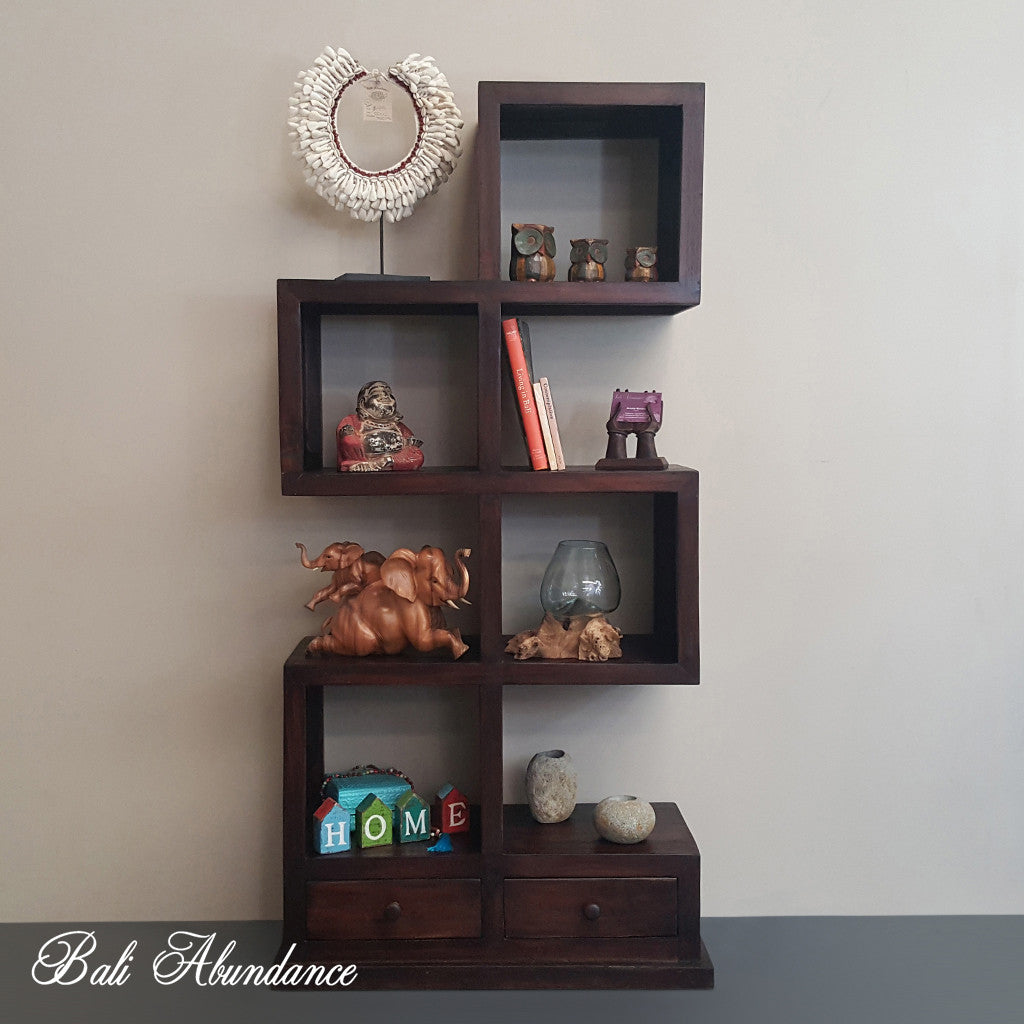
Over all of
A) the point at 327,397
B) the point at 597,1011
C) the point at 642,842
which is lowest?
the point at 597,1011

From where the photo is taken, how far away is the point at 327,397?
196 cm

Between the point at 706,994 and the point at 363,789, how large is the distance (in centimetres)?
71

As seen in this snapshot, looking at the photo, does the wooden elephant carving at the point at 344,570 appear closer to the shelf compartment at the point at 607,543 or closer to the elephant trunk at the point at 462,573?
the elephant trunk at the point at 462,573

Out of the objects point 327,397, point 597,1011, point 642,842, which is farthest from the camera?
point 327,397

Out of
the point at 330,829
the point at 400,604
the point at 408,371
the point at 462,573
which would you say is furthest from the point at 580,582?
the point at 330,829

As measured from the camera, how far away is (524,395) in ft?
5.74

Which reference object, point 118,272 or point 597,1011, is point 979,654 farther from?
point 118,272

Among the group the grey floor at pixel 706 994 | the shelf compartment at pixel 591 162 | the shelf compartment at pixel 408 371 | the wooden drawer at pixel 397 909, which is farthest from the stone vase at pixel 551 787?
the shelf compartment at pixel 591 162

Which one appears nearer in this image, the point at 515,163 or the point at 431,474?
the point at 431,474

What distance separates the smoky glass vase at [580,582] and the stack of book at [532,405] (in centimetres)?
17

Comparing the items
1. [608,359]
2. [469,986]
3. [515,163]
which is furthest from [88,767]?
[515,163]

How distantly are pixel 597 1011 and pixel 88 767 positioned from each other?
1088 millimetres

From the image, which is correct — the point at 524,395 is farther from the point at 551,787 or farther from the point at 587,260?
the point at 551,787

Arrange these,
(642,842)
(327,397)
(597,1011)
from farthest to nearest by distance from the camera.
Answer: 1. (327,397)
2. (642,842)
3. (597,1011)
